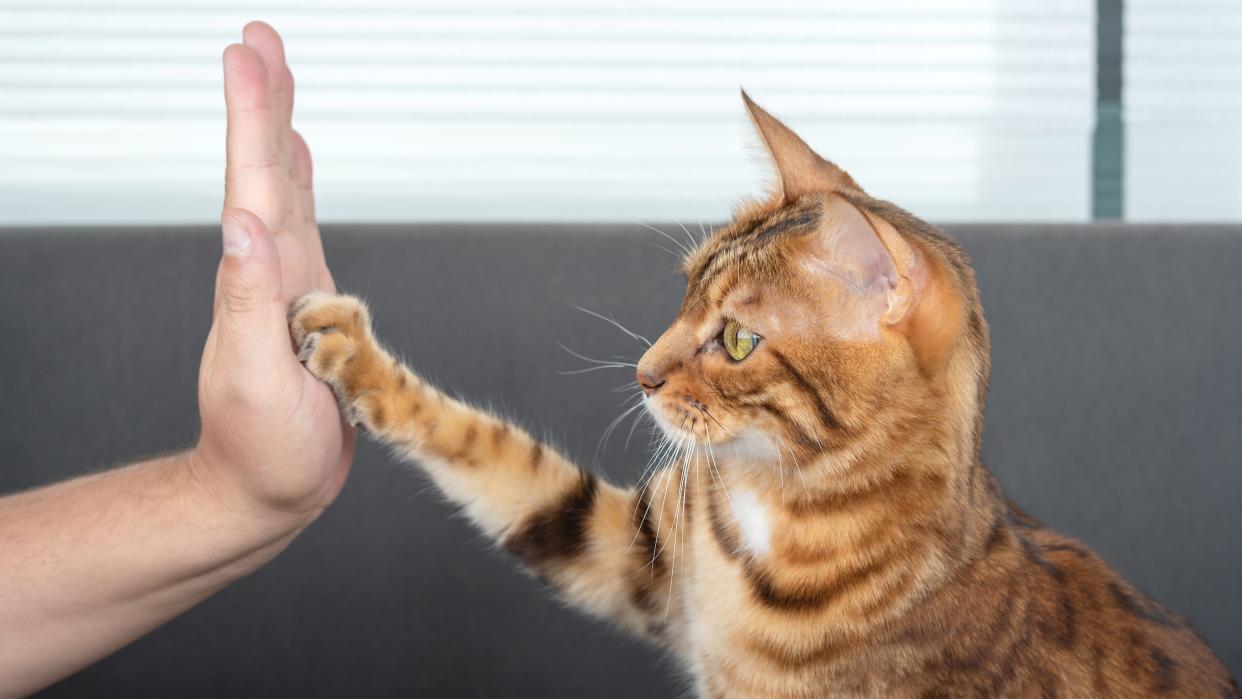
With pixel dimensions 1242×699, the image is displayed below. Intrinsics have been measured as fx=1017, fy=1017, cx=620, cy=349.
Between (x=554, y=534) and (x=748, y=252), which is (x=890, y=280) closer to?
(x=748, y=252)

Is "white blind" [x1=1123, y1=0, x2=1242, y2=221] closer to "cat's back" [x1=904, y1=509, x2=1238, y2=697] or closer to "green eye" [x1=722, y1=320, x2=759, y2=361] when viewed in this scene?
"cat's back" [x1=904, y1=509, x2=1238, y2=697]

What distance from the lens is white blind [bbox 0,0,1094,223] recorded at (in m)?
2.04

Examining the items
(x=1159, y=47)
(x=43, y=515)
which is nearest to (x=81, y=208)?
(x=43, y=515)

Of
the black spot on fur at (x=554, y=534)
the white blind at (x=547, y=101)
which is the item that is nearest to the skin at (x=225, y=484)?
the black spot on fur at (x=554, y=534)

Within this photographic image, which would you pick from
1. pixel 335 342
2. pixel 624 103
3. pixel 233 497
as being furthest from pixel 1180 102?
pixel 233 497

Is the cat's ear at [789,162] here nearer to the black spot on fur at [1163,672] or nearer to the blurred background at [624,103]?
the black spot on fur at [1163,672]

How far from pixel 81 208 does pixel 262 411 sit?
1.47 m

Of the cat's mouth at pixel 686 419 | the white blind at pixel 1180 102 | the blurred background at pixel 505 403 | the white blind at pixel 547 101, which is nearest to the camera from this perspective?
the cat's mouth at pixel 686 419

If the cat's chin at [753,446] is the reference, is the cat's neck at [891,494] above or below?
below

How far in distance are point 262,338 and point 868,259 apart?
0.51 m

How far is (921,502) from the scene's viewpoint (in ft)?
2.87

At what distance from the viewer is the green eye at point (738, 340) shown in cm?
88

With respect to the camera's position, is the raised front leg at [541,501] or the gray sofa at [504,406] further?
the gray sofa at [504,406]

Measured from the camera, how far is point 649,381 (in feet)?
2.96
